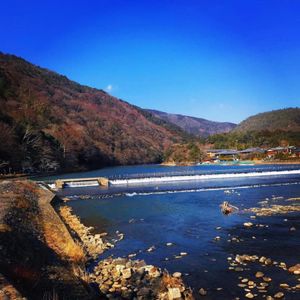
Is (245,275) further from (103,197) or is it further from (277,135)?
(277,135)

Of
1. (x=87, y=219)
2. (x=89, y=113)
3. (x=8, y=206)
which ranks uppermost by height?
(x=89, y=113)

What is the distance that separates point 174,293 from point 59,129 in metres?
78.2

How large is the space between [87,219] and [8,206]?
622cm

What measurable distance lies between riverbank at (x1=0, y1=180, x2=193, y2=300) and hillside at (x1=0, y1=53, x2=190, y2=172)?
36.7 meters

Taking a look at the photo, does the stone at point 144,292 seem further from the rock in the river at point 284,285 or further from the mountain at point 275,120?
the mountain at point 275,120

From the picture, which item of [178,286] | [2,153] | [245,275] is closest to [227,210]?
[245,275]

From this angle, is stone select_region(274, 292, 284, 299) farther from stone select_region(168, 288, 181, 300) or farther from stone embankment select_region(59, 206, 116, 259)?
stone embankment select_region(59, 206, 116, 259)

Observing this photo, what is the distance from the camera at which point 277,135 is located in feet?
352

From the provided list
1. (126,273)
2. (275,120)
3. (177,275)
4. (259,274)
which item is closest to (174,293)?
(177,275)

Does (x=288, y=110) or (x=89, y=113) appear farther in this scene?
(x=288, y=110)

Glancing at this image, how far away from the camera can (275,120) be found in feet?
554

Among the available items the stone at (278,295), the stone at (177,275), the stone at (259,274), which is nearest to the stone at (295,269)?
the stone at (259,274)

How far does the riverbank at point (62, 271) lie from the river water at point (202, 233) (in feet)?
2.98

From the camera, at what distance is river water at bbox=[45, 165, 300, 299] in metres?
10.7
